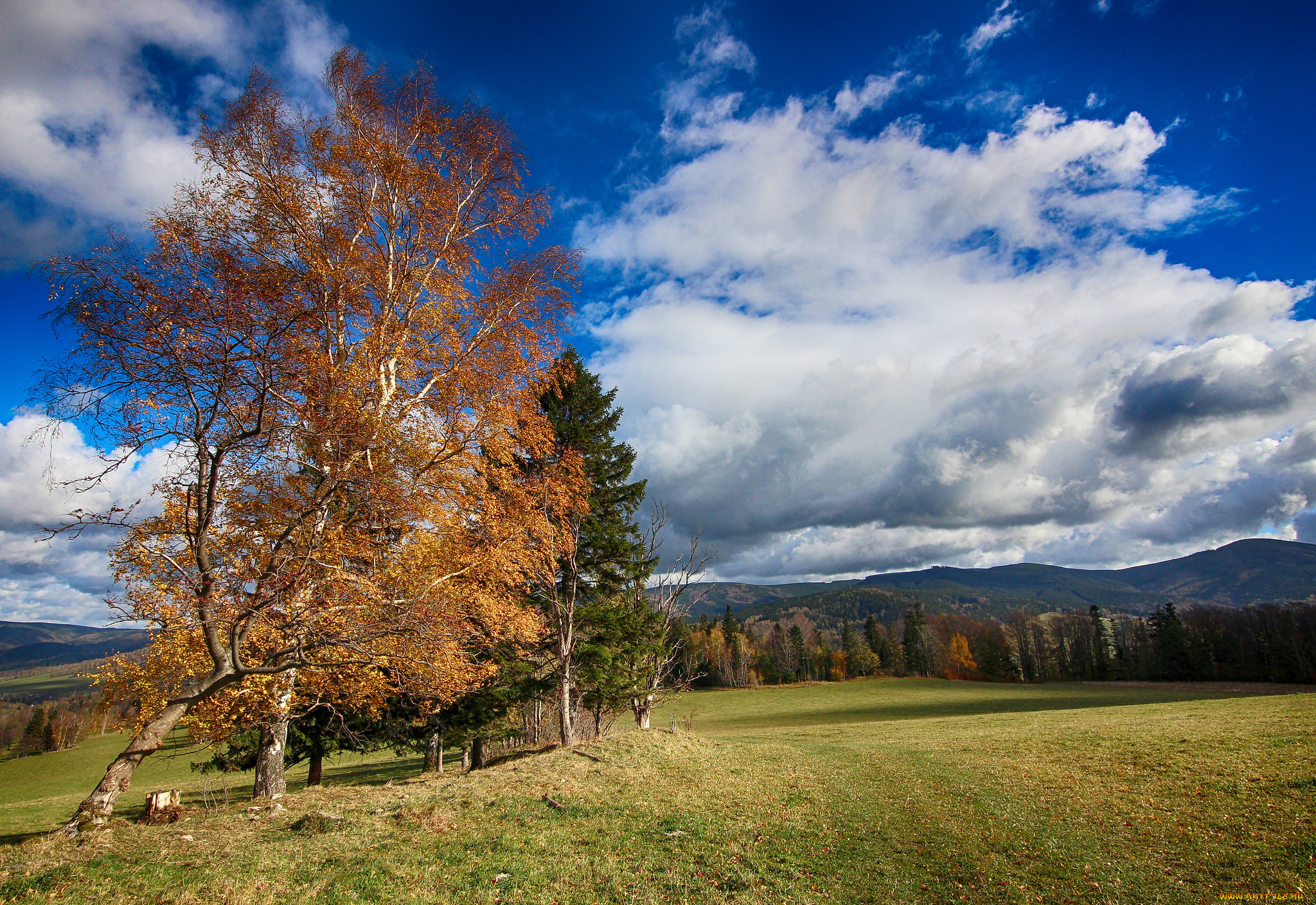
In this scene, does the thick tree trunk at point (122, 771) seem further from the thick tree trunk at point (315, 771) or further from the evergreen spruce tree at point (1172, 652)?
the evergreen spruce tree at point (1172, 652)

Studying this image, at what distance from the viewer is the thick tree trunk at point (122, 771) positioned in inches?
299

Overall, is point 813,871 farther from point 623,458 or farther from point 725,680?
point 725,680

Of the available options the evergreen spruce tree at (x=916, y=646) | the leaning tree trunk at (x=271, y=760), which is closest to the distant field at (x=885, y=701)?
the evergreen spruce tree at (x=916, y=646)

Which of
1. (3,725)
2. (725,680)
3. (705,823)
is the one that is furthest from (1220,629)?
(3,725)

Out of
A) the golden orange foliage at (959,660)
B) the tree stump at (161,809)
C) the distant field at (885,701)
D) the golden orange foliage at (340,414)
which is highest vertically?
the golden orange foliage at (340,414)

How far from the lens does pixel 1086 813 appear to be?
975cm

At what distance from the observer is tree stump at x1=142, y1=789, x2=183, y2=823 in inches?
360

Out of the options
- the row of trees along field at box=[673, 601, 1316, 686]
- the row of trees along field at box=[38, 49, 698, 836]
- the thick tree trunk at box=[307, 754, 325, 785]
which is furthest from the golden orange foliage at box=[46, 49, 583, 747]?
the row of trees along field at box=[673, 601, 1316, 686]

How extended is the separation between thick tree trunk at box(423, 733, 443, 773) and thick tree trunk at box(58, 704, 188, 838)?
36.3 ft

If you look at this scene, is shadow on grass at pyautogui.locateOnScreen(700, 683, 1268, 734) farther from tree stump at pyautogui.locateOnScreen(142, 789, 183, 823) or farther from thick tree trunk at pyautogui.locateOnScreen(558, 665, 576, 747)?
tree stump at pyautogui.locateOnScreen(142, 789, 183, 823)

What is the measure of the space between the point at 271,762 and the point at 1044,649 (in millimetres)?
109140

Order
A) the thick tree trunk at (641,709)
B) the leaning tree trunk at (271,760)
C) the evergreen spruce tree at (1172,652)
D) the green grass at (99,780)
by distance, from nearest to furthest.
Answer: the leaning tree trunk at (271,760) → the green grass at (99,780) → the thick tree trunk at (641,709) → the evergreen spruce tree at (1172,652)

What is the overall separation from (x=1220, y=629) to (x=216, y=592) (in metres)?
102

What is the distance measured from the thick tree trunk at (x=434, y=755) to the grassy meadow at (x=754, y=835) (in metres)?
3.57
